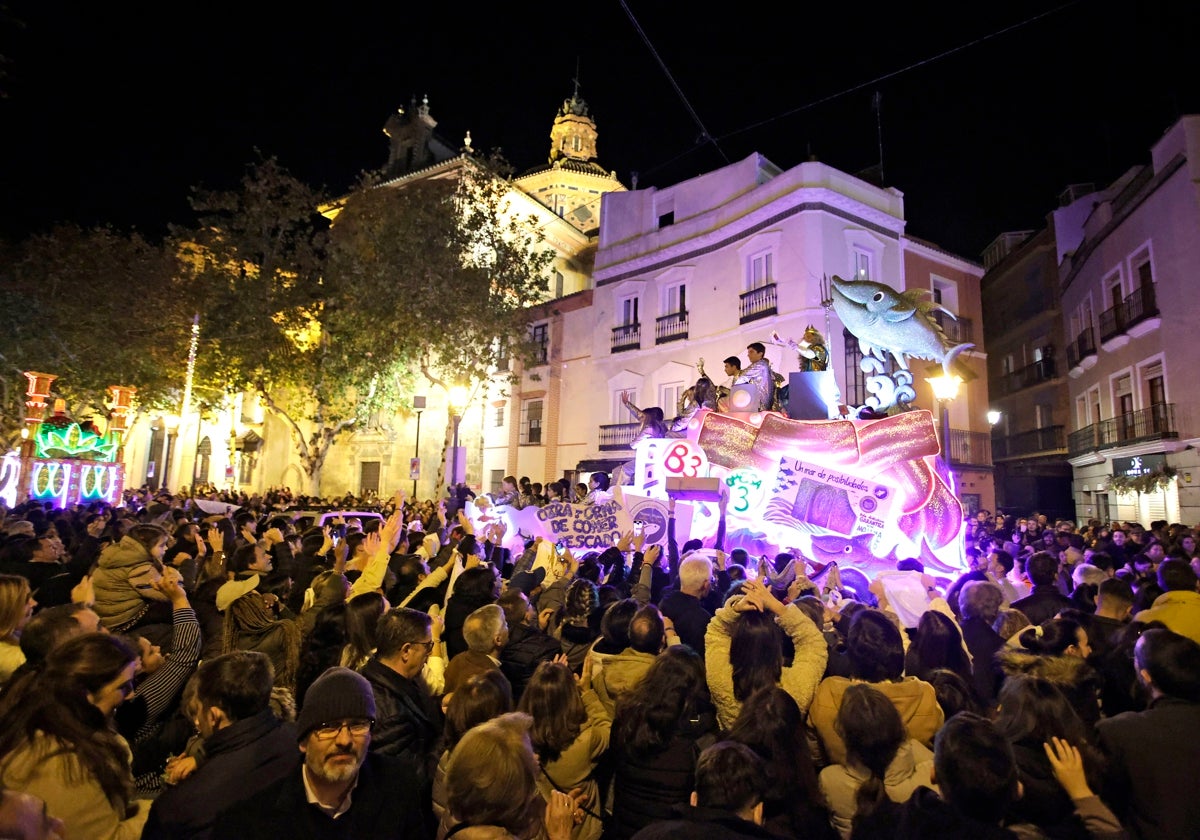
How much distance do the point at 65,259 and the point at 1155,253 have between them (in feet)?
115

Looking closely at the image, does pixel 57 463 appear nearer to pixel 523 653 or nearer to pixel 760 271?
pixel 523 653

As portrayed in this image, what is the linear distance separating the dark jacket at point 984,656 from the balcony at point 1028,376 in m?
26.4

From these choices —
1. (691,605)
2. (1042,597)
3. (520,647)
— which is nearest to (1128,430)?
(1042,597)

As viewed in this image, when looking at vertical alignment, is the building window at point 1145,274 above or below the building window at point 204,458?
above

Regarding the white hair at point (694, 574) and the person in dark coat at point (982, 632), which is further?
the white hair at point (694, 574)

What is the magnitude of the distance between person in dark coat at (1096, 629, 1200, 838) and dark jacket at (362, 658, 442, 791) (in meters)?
2.88

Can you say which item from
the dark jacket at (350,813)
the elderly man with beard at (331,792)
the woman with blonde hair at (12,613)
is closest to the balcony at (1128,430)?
the dark jacket at (350,813)

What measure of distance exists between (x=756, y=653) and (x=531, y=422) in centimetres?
2678

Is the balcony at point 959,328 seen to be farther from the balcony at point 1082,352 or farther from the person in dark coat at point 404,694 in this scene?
the person in dark coat at point 404,694

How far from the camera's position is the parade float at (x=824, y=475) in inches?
407

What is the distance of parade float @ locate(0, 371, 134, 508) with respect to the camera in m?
18.8

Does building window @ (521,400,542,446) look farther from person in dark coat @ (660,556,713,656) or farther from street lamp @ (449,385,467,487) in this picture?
person in dark coat @ (660,556,713,656)

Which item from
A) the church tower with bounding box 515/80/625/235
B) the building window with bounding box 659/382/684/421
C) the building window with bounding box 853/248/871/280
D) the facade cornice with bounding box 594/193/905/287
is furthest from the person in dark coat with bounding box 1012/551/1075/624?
the church tower with bounding box 515/80/625/235

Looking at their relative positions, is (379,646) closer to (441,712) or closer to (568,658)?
(441,712)
